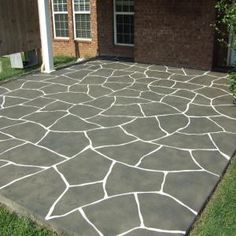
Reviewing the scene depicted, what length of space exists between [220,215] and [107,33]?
10.2 m

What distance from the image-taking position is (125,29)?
12789 mm

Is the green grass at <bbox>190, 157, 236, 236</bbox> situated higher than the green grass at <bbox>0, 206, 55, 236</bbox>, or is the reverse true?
the green grass at <bbox>190, 157, 236, 236</bbox>

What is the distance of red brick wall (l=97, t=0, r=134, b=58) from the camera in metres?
12.8

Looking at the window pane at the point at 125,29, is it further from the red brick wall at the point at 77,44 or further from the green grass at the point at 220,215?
the green grass at the point at 220,215

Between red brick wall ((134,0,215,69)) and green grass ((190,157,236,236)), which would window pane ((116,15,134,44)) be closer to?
red brick wall ((134,0,215,69))

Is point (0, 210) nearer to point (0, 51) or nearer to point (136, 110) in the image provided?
point (136, 110)

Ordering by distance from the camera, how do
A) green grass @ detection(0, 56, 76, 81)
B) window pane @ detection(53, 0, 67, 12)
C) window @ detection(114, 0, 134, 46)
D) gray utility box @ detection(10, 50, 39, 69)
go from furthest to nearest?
window pane @ detection(53, 0, 67, 12) → window @ detection(114, 0, 134, 46) → gray utility box @ detection(10, 50, 39, 69) → green grass @ detection(0, 56, 76, 81)

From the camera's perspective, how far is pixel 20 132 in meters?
6.56

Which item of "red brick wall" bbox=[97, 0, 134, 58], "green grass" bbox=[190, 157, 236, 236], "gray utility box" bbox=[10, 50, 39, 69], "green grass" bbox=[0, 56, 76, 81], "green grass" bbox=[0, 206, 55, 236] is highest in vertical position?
"red brick wall" bbox=[97, 0, 134, 58]

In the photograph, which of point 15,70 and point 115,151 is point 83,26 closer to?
point 15,70

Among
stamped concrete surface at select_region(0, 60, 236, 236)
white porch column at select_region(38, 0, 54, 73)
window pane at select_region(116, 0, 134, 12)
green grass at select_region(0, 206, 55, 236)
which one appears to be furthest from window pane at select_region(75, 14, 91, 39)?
green grass at select_region(0, 206, 55, 236)

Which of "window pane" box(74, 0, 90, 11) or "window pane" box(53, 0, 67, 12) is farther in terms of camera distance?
"window pane" box(53, 0, 67, 12)

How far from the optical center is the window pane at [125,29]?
12.6 m

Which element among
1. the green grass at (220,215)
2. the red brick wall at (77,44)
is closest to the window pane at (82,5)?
the red brick wall at (77,44)
